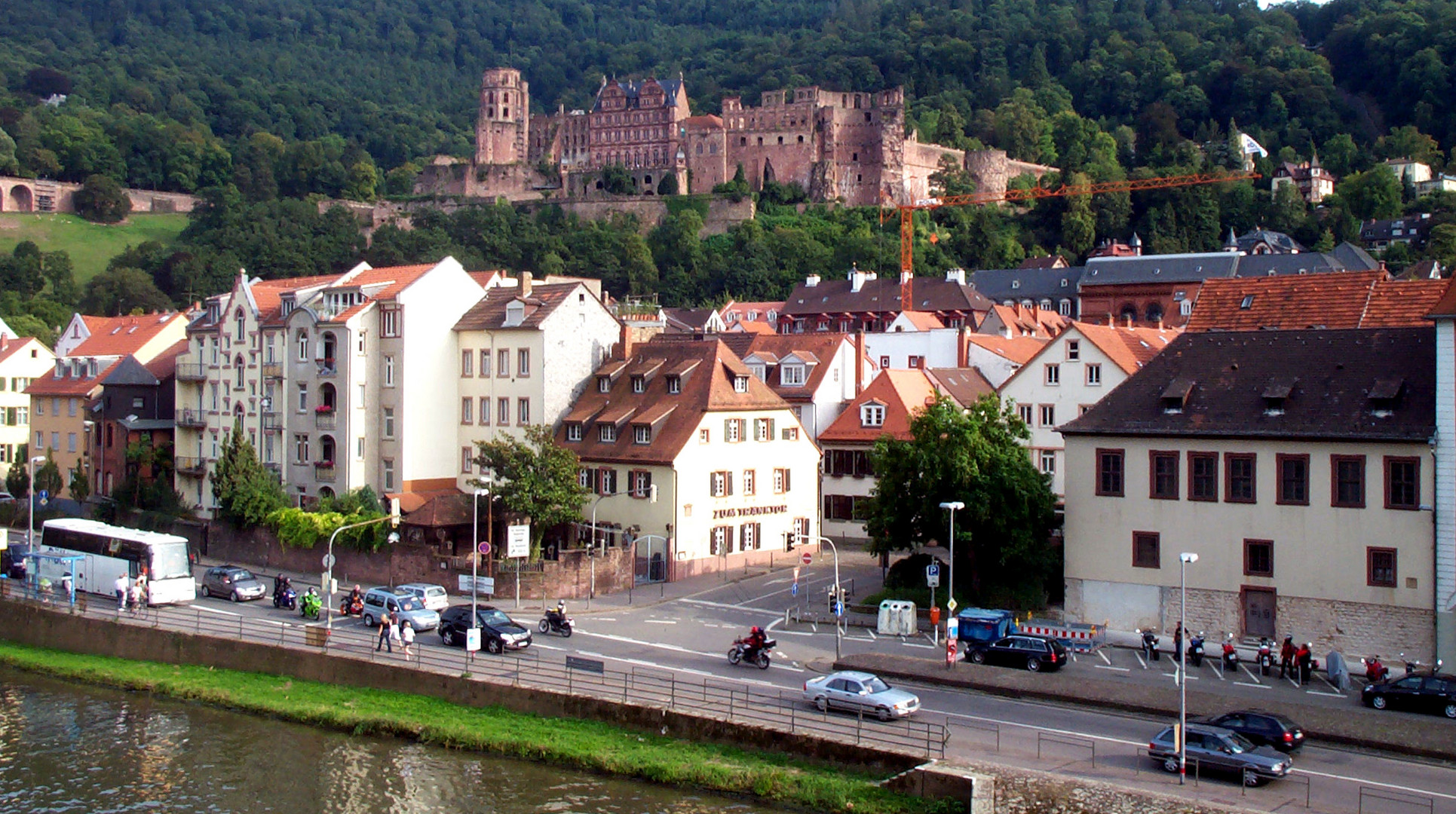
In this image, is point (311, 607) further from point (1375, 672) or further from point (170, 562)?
point (1375, 672)

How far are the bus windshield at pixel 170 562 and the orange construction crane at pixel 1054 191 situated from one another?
384 feet

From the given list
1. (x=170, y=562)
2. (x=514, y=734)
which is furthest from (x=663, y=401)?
(x=514, y=734)

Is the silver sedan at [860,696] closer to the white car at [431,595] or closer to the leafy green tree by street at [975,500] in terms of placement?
the leafy green tree by street at [975,500]

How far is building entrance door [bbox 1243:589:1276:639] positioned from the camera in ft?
132

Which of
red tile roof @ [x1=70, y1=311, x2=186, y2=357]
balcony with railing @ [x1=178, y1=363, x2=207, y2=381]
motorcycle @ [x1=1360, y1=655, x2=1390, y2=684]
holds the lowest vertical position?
motorcycle @ [x1=1360, y1=655, x2=1390, y2=684]

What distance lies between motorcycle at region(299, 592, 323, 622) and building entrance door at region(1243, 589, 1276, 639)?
92.4 feet

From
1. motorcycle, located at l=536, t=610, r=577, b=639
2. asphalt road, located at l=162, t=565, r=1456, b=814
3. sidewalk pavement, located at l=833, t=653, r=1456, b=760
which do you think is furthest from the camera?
motorcycle, located at l=536, t=610, r=577, b=639

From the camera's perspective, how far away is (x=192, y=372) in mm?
69500

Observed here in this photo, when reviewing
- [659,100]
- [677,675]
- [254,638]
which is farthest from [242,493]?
[659,100]

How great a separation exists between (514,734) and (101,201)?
160539 millimetres

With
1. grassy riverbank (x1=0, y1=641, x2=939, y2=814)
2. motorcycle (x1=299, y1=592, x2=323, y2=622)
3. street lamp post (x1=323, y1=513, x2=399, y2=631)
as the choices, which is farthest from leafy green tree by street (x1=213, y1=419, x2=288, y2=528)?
grassy riverbank (x1=0, y1=641, x2=939, y2=814)

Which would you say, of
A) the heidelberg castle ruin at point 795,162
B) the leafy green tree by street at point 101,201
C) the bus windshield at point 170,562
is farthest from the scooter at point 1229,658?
the leafy green tree by street at point 101,201

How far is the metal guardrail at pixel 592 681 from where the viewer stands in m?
30.9

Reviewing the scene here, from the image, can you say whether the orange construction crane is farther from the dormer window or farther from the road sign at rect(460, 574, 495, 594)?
the road sign at rect(460, 574, 495, 594)
